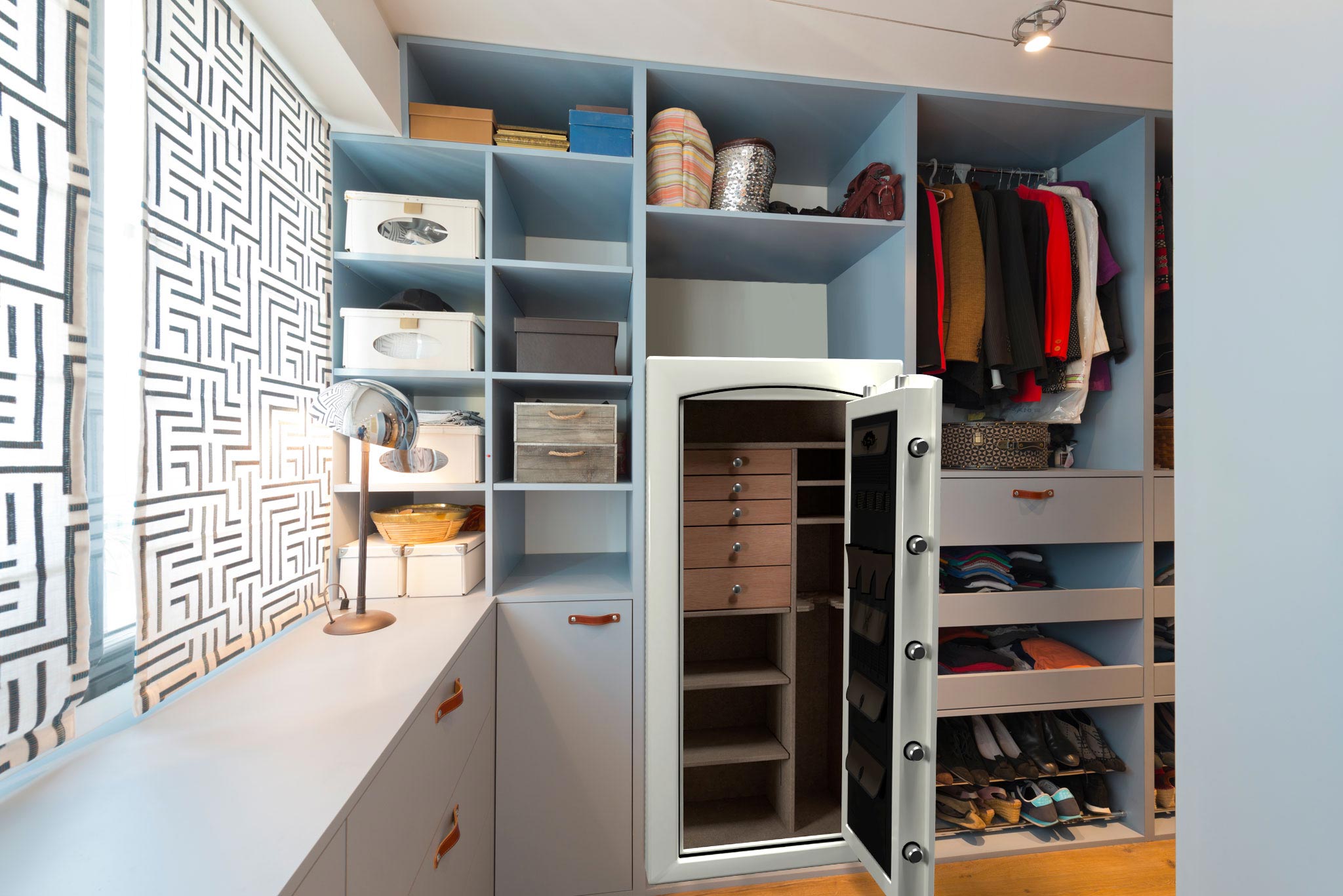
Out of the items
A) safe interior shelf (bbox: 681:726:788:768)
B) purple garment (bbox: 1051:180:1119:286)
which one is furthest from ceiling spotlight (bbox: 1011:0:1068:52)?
safe interior shelf (bbox: 681:726:788:768)

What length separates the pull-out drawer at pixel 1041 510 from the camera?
69.1 inches

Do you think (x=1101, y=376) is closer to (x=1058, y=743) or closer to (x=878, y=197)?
(x=878, y=197)

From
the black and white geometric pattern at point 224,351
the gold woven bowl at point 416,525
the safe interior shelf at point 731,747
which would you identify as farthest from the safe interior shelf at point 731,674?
the black and white geometric pattern at point 224,351

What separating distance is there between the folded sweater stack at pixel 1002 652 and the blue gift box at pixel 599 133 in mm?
1869

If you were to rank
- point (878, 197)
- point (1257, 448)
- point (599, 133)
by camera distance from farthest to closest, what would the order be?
point (878, 197) < point (599, 133) < point (1257, 448)

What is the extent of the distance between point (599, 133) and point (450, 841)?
5.91ft

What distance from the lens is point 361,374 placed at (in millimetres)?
1484

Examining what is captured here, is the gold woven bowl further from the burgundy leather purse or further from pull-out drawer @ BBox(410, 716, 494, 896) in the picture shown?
the burgundy leather purse

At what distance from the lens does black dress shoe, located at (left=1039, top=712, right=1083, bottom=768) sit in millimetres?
1839

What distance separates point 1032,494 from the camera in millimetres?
1758

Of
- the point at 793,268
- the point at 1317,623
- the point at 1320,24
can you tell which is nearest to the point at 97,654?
the point at 1317,623

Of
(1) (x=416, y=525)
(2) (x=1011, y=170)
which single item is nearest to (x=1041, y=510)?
(2) (x=1011, y=170)

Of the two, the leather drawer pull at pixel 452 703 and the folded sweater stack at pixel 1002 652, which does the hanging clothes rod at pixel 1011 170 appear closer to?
the folded sweater stack at pixel 1002 652

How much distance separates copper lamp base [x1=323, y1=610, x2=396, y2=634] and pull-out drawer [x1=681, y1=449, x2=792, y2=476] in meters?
0.82
